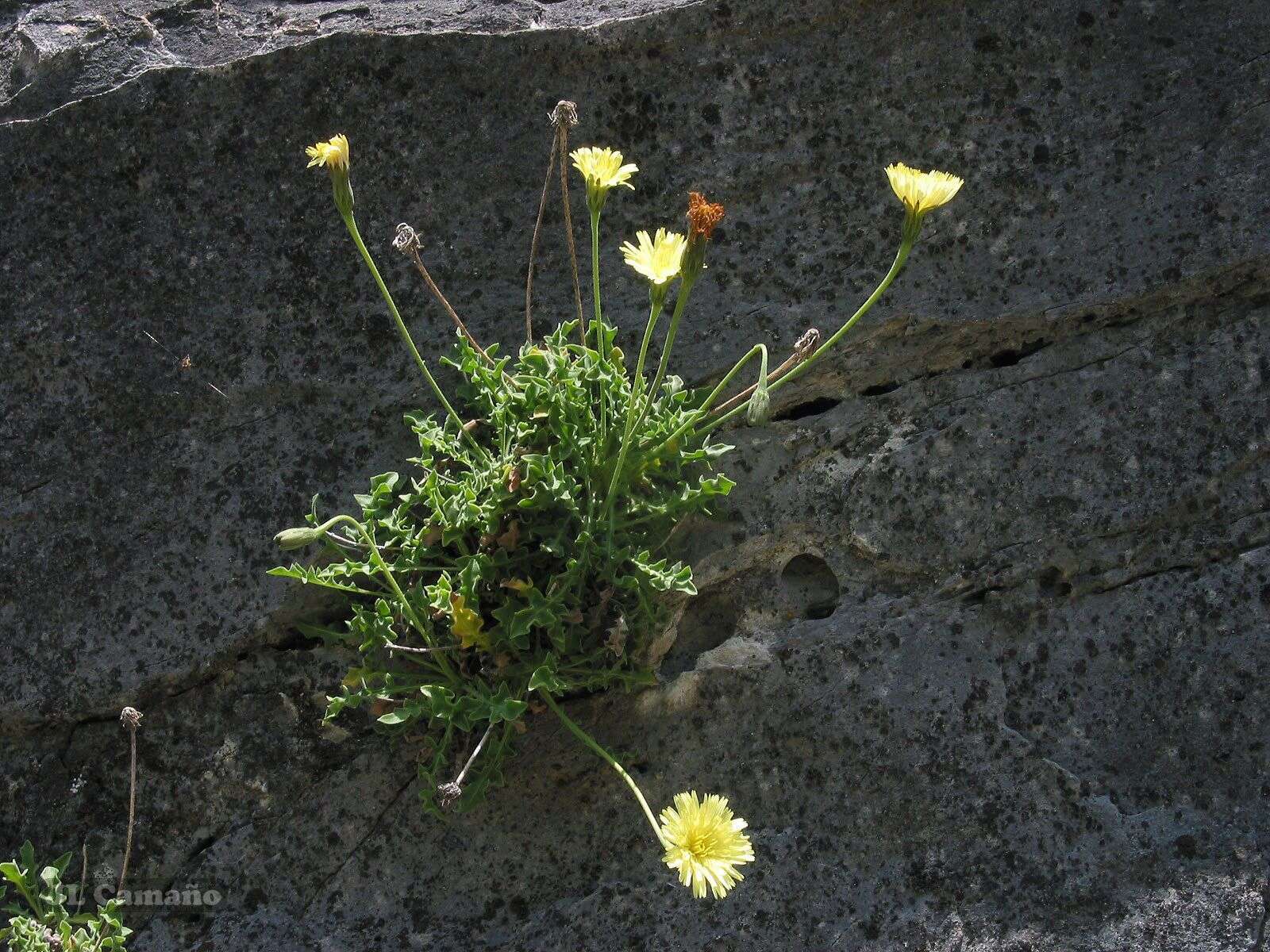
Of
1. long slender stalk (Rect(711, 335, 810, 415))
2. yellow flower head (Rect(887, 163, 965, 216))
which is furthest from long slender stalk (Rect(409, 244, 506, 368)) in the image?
yellow flower head (Rect(887, 163, 965, 216))

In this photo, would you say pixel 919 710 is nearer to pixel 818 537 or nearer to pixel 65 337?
pixel 818 537

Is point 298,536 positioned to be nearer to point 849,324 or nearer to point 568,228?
point 568,228

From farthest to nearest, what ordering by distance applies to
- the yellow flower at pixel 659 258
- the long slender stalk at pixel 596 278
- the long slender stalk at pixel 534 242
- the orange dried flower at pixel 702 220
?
the long slender stalk at pixel 534 242 → the long slender stalk at pixel 596 278 → the yellow flower at pixel 659 258 → the orange dried flower at pixel 702 220

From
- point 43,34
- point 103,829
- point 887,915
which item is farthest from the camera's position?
point 43,34

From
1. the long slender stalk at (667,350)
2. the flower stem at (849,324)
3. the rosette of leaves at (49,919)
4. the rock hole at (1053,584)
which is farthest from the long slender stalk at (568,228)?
the rosette of leaves at (49,919)

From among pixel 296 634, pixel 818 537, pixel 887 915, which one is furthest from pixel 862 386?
pixel 296 634

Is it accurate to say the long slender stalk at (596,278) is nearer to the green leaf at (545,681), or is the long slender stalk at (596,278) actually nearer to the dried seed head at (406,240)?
the dried seed head at (406,240)

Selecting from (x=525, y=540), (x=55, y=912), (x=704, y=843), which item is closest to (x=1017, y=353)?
(x=525, y=540)
